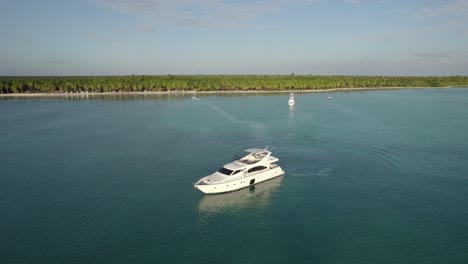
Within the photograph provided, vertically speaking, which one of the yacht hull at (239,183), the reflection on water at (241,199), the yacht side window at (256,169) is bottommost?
the reflection on water at (241,199)

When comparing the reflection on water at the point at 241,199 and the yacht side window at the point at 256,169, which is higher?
the yacht side window at the point at 256,169

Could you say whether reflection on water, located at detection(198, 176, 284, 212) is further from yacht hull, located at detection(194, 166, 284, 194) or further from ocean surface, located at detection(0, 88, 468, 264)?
yacht hull, located at detection(194, 166, 284, 194)

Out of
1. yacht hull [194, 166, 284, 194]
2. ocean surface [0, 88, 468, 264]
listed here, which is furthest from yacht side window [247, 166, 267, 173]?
ocean surface [0, 88, 468, 264]

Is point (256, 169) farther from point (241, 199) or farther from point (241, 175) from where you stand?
point (241, 199)

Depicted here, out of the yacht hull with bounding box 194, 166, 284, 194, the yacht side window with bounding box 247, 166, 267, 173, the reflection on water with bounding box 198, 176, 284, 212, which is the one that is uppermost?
the yacht side window with bounding box 247, 166, 267, 173

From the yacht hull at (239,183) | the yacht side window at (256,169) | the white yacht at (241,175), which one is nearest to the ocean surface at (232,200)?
the yacht hull at (239,183)

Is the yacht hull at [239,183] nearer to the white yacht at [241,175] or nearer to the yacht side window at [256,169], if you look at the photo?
the white yacht at [241,175]

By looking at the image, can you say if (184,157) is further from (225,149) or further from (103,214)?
(103,214)
